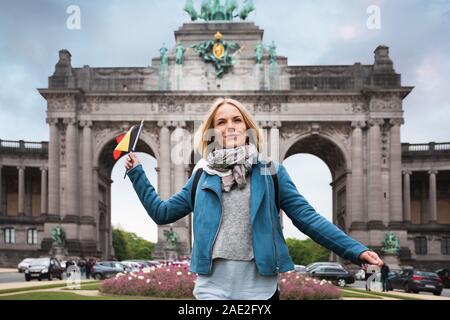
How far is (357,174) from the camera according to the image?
2857 inches

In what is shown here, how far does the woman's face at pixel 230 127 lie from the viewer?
5316 mm

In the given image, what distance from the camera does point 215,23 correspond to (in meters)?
75.8

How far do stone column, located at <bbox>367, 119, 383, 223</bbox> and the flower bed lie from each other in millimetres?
43850

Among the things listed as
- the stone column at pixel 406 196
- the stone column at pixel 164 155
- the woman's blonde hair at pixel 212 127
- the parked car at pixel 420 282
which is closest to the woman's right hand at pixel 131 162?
the woman's blonde hair at pixel 212 127

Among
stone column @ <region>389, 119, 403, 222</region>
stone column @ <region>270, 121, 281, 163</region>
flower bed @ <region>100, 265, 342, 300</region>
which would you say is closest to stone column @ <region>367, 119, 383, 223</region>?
stone column @ <region>389, 119, 403, 222</region>

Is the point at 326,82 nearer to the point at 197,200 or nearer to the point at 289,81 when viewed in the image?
the point at 289,81

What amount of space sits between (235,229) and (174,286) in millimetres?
21773

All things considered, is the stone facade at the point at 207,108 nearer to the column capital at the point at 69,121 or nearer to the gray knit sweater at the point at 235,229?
the column capital at the point at 69,121

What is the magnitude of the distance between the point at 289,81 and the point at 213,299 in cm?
6960

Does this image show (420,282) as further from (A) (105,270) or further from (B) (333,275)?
(A) (105,270)

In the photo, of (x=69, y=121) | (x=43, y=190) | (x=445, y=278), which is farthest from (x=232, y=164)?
(x=43, y=190)

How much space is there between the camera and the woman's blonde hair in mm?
5367

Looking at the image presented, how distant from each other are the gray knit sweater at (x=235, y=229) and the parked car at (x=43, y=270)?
132ft

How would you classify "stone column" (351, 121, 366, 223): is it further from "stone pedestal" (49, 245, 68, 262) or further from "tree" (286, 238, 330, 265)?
"tree" (286, 238, 330, 265)
